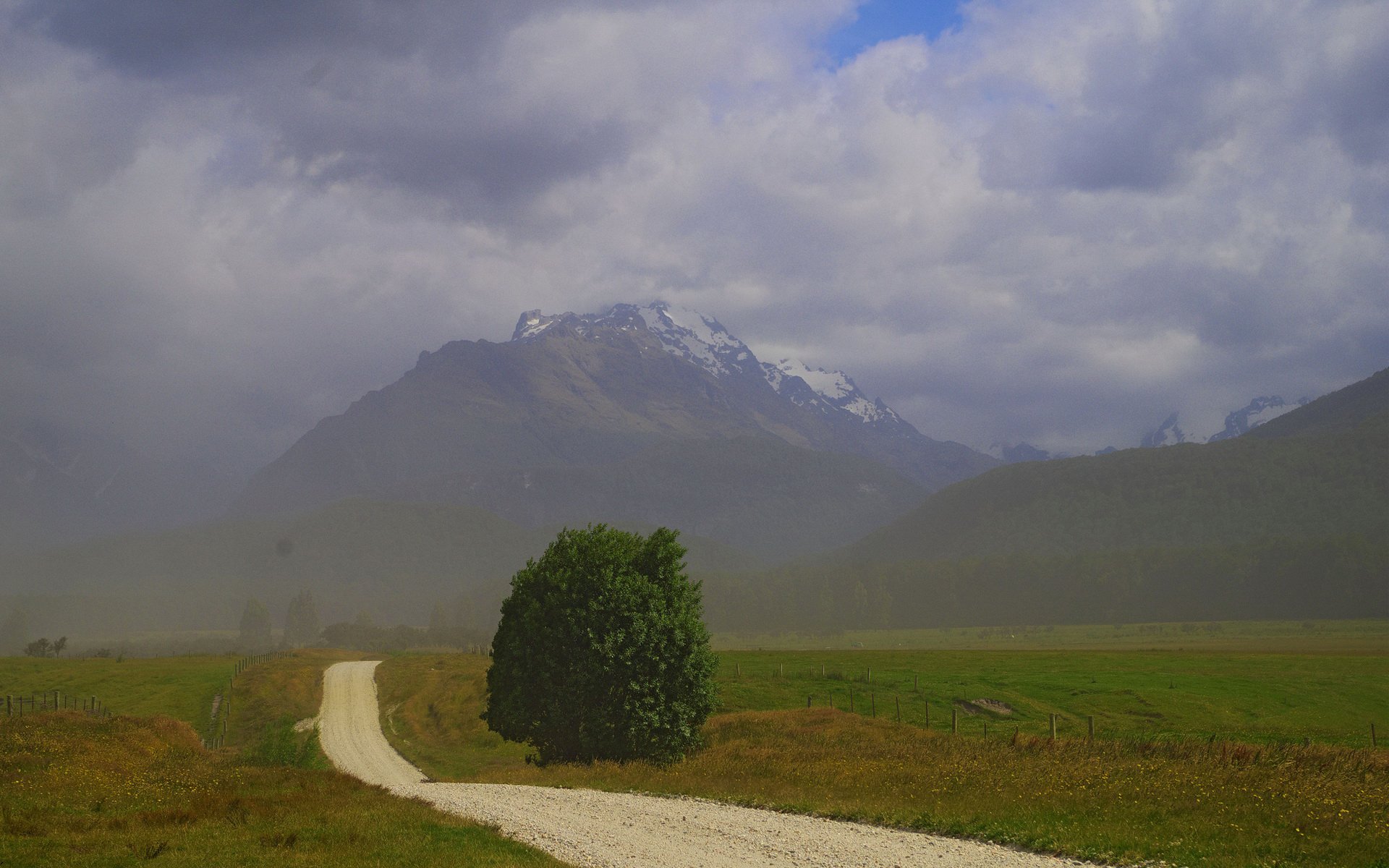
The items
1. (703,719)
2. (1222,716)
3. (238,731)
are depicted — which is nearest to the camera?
(703,719)

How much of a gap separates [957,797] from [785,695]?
51975 mm

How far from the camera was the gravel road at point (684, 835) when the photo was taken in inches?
1056

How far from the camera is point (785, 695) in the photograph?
87.4 metres

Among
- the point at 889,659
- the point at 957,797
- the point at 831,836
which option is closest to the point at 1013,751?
the point at 957,797

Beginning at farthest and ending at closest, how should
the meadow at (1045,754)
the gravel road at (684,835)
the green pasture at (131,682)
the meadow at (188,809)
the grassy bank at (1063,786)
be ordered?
the green pasture at (131,682)
the meadow at (1045,754)
the grassy bank at (1063,786)
the gravel road at (684,835)
the meadow at (188,809)

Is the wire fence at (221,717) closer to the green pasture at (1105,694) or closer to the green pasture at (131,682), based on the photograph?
the green pasture at (131,682)

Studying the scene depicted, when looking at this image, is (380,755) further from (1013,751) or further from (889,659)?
(889,659)

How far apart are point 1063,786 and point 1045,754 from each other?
8.60m

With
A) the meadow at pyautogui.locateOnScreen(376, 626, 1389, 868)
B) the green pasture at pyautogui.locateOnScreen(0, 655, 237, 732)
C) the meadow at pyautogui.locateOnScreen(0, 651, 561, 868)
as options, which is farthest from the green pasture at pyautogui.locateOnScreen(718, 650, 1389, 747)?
the green pasture at pyautogui.locateOnScreen(0, 655, 237, 732)

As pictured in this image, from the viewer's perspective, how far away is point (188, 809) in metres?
31.9

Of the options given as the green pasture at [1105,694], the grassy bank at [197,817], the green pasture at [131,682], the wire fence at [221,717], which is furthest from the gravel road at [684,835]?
the green pasture at [131,682]

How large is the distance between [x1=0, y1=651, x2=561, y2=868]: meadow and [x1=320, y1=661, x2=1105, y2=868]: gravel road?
2123mm

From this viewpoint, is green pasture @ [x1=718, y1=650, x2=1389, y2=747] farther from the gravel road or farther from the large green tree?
the gravel road

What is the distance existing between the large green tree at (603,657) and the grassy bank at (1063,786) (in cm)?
250
